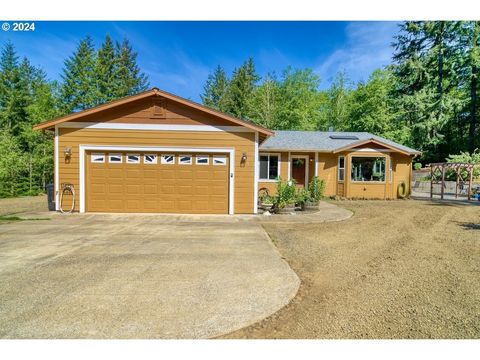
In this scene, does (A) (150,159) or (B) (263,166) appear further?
(B) (263,166)

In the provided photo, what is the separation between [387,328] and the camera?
9.02 feet

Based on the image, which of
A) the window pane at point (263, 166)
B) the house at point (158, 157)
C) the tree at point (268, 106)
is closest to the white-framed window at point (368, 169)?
the window pane at point (263, 166)

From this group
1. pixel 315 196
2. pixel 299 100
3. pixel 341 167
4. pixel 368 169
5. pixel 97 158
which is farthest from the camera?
pixel 299 100

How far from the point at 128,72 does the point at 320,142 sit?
27969 mm

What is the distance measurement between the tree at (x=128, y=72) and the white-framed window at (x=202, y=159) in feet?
87.6

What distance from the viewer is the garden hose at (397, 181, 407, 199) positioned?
15.8 meters

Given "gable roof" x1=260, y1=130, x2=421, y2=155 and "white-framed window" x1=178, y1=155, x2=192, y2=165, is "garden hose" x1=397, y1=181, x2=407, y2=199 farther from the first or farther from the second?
"white-framed window" x1=178, y1=155, x2=192, y2=165

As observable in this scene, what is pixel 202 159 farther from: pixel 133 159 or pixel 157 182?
pixel 133 159

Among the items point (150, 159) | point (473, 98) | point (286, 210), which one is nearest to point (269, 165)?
point (286, 210)

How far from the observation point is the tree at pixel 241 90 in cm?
3659

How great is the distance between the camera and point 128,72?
3394cm
